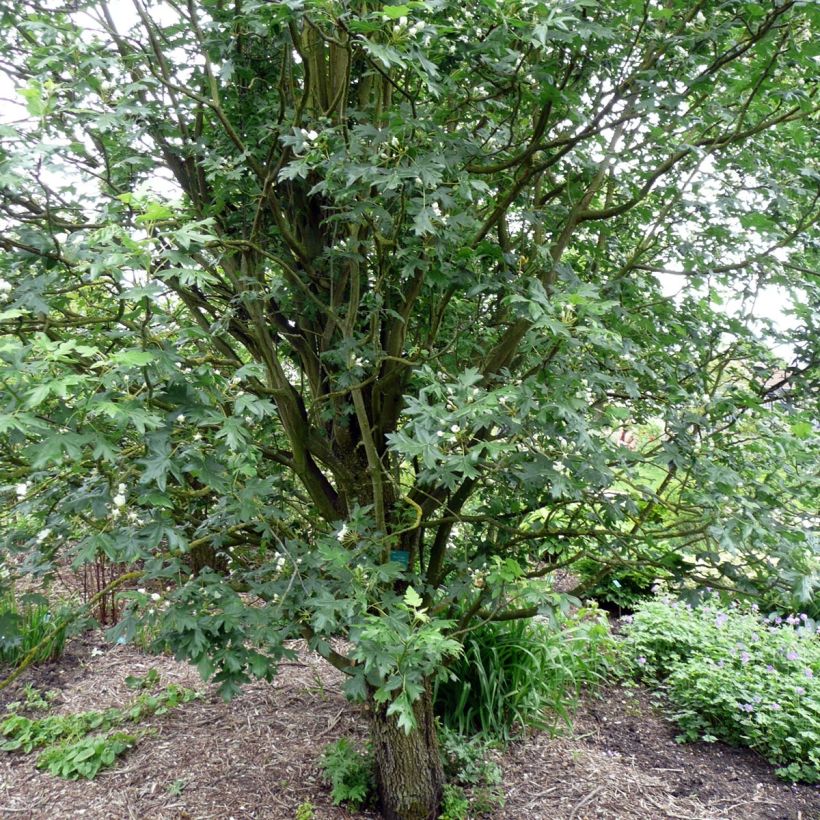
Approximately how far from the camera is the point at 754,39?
198 cm

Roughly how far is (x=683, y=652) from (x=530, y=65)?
149 inches

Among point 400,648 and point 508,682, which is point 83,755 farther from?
point 400,648

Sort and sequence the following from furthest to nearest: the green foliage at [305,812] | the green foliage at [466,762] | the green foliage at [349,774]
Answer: the green foliage at [466,762]
the green foliage at [349,774]
the green foliage at [305,812]

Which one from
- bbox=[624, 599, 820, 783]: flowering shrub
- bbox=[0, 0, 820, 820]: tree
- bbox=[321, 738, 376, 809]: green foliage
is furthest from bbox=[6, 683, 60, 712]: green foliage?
bbox=[624, 599, 820, 783]: flowering shrub

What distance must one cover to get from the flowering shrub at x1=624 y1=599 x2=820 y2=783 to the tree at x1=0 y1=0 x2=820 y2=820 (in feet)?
4.90

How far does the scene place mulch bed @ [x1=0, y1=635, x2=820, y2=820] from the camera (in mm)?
3055

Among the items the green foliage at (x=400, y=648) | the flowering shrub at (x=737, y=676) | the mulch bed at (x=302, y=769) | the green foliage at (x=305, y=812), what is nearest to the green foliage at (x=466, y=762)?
the mulch bed at (x=302, y=769)

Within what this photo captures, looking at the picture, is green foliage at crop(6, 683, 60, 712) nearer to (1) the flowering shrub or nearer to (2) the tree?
(2) the tree

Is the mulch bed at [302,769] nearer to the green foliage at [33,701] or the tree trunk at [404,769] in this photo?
the green foliage at [33,701]

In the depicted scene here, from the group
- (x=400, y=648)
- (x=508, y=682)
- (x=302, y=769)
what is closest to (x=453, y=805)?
(x=302, y=769)

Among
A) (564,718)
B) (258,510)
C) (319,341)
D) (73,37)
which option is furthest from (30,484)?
(564,718)

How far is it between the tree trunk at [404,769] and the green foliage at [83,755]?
4.12 ft

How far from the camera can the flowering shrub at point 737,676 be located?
12.1ft

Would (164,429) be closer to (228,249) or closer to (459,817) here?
(228,249)
